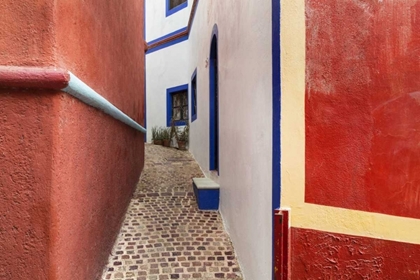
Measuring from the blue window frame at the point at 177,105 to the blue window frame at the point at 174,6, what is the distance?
268cm

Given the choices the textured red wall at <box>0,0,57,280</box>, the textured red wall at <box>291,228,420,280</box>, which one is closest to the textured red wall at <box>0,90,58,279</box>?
the textured red wall at <box>0,0,57,280</box>

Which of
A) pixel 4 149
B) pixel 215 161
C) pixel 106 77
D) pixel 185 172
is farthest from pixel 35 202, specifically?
pixel 185 172

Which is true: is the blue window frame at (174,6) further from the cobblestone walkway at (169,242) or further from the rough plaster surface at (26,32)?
the rough plaster surface at (26,32)

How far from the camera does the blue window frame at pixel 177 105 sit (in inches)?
379

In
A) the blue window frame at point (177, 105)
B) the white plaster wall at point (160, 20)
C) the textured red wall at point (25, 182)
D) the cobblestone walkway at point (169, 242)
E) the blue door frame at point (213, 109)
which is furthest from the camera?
the white plaster wall at point (160, 20)

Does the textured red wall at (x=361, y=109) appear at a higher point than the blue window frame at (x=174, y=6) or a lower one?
lower

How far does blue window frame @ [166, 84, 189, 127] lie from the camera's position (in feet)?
31.6

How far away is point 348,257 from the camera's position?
185 cm

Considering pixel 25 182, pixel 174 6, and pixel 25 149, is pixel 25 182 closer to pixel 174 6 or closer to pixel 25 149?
pixel 25 149

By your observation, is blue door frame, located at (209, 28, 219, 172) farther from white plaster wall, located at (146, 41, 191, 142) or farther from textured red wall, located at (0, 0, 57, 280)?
white plaster wall, located at (146, 41, 191, 142)

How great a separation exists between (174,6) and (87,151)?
9.38 m

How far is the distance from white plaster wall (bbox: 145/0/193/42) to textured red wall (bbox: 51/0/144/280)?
6.46m

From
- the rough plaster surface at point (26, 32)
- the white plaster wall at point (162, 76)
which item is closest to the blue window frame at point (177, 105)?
the white plaster wall at point (162, 76)

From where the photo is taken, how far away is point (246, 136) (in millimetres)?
2738
